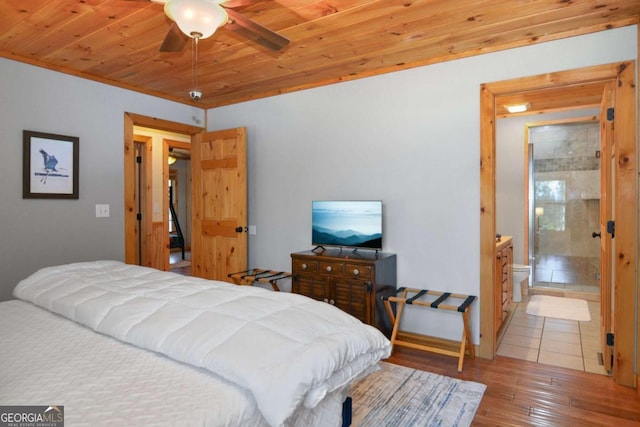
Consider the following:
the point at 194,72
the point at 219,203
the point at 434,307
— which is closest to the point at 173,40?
the point at 194,72

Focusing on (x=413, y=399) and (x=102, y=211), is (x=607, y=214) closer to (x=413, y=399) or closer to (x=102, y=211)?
(x=413, y=399)

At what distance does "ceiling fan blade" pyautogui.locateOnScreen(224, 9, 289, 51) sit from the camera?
1.97 meters

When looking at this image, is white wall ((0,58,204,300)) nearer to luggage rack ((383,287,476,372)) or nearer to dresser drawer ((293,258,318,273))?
dresser drawer ((293,258,318,273))

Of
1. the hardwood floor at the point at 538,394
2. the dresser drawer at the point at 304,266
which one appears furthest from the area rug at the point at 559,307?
the dresser drawer at the point at 304,266

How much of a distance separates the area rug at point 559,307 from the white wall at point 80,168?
182 inches

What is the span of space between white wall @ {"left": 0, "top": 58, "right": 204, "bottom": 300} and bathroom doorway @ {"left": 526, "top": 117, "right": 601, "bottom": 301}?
505 centimetres

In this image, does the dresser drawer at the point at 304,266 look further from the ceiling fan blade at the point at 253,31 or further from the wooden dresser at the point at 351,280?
the ceiling fan blade at the point at 253,31

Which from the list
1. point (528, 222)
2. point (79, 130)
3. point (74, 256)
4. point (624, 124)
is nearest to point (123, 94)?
point (79, 130)

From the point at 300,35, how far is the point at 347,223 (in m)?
1.58

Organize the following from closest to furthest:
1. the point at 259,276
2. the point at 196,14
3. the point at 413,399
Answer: the point at 196,14 < the point at 413,399 < the point at 259,276

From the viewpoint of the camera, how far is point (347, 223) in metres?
3.42

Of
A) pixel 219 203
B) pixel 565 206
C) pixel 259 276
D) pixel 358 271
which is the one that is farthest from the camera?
pixel 565 206

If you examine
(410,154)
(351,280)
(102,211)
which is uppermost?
(410,154)

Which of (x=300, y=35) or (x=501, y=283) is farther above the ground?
(x=300, y=35)
